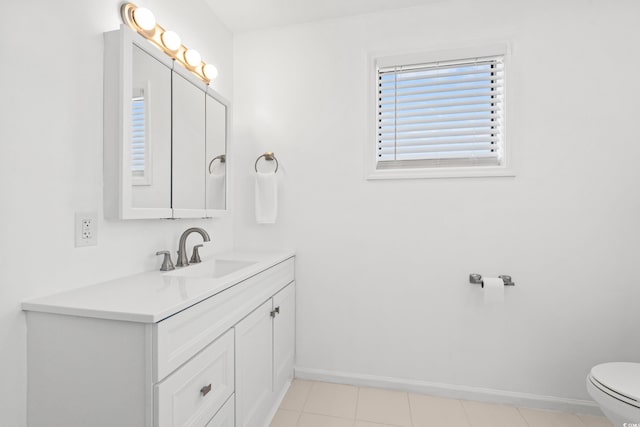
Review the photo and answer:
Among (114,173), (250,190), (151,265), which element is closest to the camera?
(114,173)

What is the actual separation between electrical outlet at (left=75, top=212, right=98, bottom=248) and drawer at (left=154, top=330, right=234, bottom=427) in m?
0.58

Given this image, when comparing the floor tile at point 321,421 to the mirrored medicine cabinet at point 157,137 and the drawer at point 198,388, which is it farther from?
the mirrored medicine cabinet at point 157,137

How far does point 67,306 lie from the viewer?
2.79ft

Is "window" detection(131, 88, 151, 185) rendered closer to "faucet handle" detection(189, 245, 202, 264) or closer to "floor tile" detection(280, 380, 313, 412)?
"faucet handle" detection(189, 245, 202, 264)

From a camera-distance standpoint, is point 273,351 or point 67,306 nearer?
point 67,306

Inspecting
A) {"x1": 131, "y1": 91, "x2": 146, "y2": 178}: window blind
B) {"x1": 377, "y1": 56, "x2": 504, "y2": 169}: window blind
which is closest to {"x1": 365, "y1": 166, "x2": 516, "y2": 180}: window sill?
{"x1": 377, "y1": 56, "x2": 504, "y2": 169}: window blind

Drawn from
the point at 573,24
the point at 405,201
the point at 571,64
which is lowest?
the point at 405,201

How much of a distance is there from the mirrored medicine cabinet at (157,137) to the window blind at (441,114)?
106 centimetres

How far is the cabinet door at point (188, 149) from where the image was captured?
4.75 feet

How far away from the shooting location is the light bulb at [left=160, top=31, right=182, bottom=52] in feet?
4.59

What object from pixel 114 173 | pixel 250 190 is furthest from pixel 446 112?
pixel 114 173

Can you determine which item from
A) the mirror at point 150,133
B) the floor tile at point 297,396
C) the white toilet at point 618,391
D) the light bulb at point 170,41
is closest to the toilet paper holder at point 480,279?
the white toilet at point 618,391

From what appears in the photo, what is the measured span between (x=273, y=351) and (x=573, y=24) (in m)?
2.41

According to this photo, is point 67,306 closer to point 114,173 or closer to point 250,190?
point 114,173
